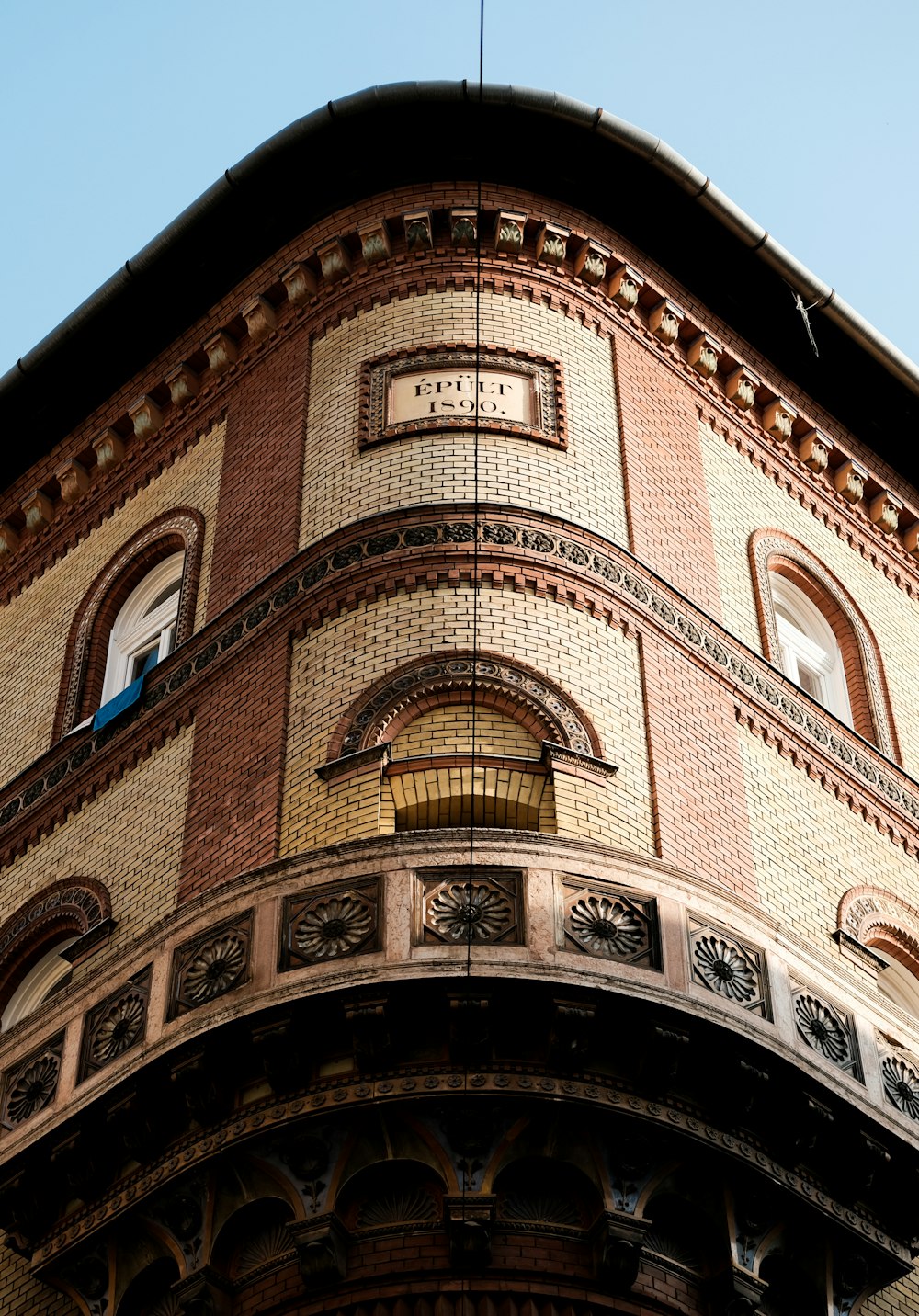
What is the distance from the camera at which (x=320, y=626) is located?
66.3 ft

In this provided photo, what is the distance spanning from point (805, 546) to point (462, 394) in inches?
192

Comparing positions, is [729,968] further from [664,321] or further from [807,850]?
[664,321]

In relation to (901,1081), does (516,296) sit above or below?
above

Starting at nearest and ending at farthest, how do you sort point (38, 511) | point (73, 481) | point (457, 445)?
point (457, 445), point (73, 481), point (38, 511)

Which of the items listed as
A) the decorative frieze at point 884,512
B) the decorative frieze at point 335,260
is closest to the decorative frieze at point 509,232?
the decorative frieze at point 335,260

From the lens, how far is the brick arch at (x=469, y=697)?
62.2 ft

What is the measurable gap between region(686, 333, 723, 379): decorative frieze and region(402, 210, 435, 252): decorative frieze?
3188mm

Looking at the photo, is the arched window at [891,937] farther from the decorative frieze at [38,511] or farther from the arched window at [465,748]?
the decorative frieze at [38,511]

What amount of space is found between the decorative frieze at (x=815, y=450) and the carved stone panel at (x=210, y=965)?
464 inches

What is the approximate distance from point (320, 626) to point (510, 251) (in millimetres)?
5887

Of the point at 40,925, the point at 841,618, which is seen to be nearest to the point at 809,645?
the point at 841,618

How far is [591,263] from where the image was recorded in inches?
976

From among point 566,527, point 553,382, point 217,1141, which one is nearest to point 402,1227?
point 217,1141

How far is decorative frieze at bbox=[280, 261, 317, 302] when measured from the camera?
82.2 ft
